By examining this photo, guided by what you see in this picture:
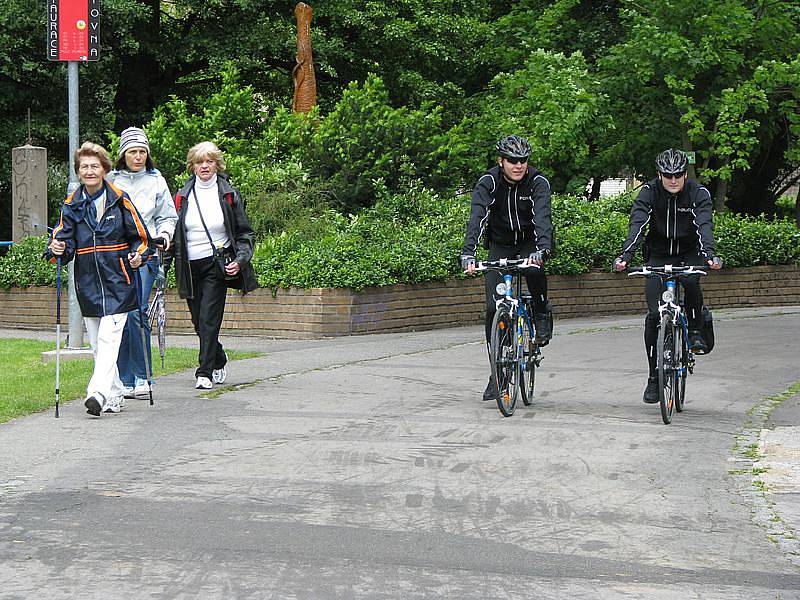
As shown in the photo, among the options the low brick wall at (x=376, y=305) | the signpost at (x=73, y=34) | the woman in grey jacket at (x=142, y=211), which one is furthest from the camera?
the low brick wall at (x=376, y=305)

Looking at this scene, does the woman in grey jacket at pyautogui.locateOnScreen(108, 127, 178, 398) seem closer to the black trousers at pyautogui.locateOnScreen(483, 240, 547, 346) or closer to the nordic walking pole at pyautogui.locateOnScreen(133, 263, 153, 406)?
the nordic walking pole at pyautogui.locateOnScreen(133, 263, 153, 406)

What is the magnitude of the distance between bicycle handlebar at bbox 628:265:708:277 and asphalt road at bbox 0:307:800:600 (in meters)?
1.00

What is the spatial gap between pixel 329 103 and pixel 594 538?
82.5ft

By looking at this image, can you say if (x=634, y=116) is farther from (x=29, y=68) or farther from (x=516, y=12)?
(x=29, y=68)

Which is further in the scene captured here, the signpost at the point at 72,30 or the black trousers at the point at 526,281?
the signpost at the point at 72,30

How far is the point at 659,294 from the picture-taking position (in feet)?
32.0

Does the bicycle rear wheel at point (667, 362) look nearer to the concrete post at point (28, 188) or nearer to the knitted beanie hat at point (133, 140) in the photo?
the knitted beanie hat at point (133, 140)

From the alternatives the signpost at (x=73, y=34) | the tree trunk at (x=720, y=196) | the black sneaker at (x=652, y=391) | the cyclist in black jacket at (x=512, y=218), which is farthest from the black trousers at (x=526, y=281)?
the tree trunk at (x=720, y=196)

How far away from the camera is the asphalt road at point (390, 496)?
17.2 feet

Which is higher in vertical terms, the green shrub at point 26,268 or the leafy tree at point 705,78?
the leafy tree at point 705,78

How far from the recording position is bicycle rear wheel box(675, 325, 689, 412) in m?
9.59

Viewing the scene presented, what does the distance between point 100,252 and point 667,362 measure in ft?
13.0

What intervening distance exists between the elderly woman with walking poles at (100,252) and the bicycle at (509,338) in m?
2.42

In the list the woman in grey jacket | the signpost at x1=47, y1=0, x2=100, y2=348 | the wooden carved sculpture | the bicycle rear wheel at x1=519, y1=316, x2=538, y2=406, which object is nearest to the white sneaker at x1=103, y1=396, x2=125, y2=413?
the woman in grey jacket
